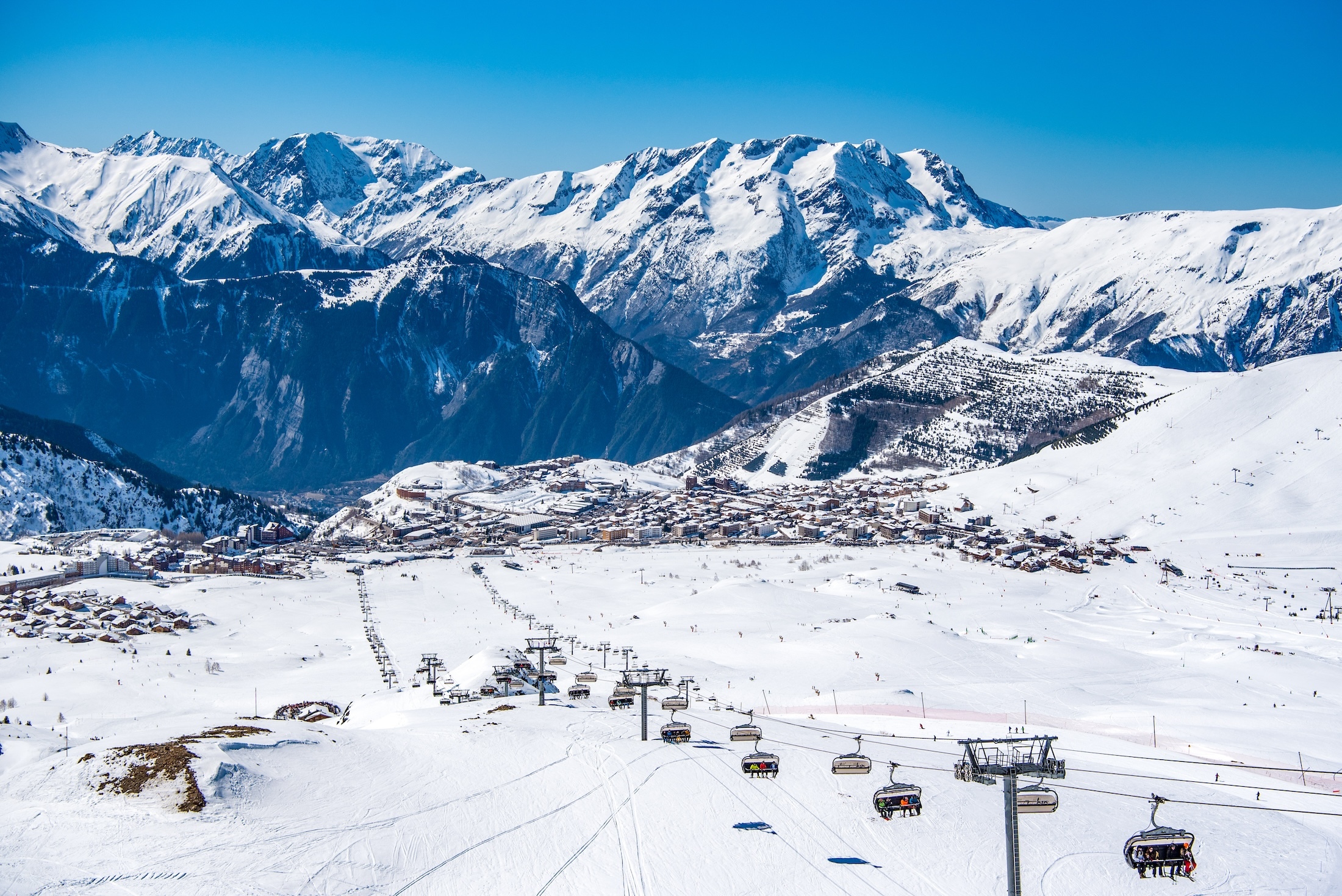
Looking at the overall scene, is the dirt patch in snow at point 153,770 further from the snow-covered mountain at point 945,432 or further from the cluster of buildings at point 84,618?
the snow-covered mountain at point 945,432

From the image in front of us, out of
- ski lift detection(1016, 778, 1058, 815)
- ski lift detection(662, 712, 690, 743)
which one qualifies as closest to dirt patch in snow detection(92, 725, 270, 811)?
ski lift detection(662, 712, 690, 743)

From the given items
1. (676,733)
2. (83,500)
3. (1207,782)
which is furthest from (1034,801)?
(83,500)

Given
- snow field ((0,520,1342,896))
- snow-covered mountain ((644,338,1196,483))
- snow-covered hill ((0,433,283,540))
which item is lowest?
snow field ((0,520,1342,896))

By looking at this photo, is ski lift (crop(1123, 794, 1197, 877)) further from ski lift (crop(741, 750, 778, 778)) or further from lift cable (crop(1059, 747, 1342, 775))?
lift cable (crop(1059, 747, 1342, 775))

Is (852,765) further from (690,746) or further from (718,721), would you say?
(718,721)

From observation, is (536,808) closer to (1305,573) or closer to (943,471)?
(1305,573)

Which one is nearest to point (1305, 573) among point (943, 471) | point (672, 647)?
point (672, 647)

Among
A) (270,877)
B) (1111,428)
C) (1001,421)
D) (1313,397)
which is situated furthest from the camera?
(1001,421)

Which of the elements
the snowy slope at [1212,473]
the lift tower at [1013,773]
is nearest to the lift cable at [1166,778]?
the lift tower at [1013,773]
